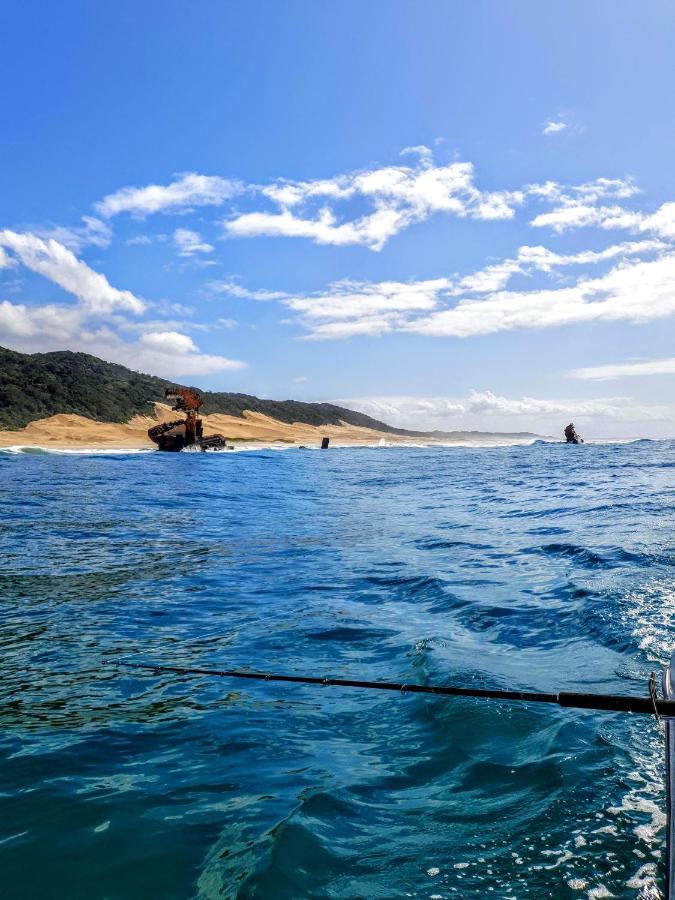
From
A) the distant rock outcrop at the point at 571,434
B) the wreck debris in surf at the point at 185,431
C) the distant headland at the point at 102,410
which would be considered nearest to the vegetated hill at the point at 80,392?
the distant headland at the point at 102,410

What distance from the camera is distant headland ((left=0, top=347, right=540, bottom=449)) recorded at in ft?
209

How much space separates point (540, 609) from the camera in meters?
6.94

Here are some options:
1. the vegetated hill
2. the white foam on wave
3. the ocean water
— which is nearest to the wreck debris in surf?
the white foam on wave

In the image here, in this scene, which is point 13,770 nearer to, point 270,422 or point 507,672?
point 507,672

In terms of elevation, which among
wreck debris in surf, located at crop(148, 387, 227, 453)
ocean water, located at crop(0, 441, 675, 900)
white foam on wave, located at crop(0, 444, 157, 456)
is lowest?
ocean water, located at crop(0, 441, 675, 900)

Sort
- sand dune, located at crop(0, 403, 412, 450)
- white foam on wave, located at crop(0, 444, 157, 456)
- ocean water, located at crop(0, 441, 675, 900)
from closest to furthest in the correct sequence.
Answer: ocean water, located at crop(0, 441, 675, 900) < white foam on wave, located at crop(0, 444, 157, 456) < sand dune, located at crop(0, 403, 412, 450)

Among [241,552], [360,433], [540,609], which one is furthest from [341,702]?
[360,433]

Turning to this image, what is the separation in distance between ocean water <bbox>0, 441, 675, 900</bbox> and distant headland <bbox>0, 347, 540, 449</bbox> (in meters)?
55.3

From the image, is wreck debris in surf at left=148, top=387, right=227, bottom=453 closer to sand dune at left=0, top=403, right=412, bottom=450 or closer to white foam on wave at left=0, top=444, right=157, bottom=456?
white foam on wave at left=0, top=444, right=157, bottom=456

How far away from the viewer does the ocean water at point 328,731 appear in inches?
104

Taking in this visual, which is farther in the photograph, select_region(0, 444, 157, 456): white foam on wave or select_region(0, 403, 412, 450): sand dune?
Result: select_region(0, 403, 412, 450): sand dune

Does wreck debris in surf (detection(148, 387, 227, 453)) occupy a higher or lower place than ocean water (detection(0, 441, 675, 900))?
higher

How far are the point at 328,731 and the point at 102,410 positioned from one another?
76424 mm

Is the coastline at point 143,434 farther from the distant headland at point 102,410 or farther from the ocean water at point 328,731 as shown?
the ocean water at point 328,731
